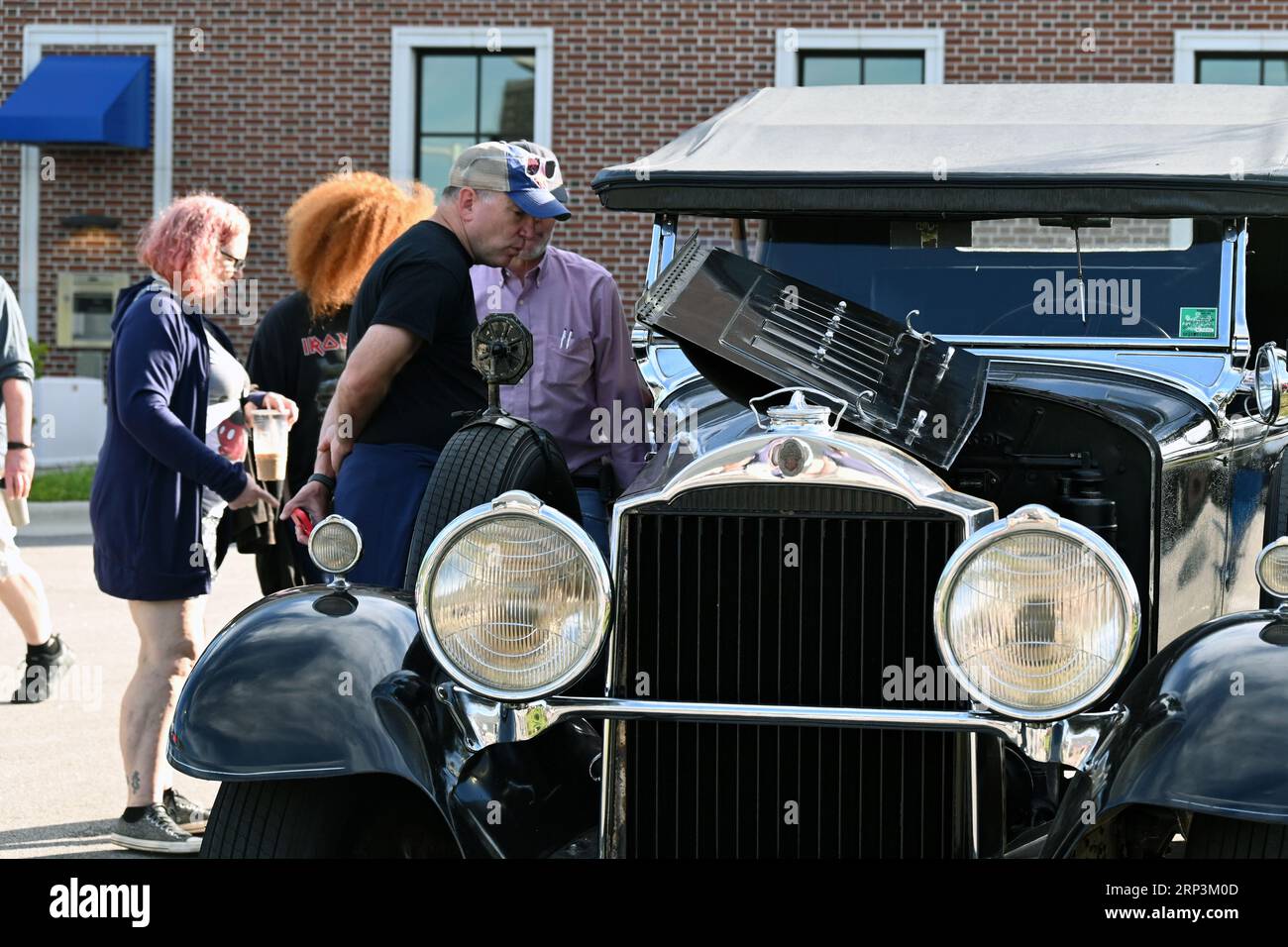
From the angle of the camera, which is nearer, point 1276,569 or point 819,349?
point 1276,569

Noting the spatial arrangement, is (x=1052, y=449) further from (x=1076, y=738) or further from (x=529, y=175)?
(x=529, y=175)

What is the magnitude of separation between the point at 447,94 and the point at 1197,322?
1299 centimetres

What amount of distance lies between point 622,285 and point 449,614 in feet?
42.3

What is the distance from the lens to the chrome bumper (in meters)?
2.85

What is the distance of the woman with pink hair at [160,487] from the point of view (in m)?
4.68

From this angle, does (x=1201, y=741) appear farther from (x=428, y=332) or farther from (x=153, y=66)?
(x=153, y=66)

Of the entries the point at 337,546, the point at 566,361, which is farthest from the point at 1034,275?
the point at 337,546

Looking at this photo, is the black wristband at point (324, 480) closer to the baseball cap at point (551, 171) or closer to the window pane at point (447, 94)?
the baseball cap at point (551, 171)

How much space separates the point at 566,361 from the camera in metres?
4.83

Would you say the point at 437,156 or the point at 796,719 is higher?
the point at 437,156

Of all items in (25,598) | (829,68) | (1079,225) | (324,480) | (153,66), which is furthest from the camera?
(153,66)

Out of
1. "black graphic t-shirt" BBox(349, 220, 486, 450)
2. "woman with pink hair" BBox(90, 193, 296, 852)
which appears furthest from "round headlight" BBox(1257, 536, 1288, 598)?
"woman with pink hair" BBox(90, 193, 296, 852)

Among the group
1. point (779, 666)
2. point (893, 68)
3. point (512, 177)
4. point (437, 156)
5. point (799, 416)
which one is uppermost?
point (893, 68)
